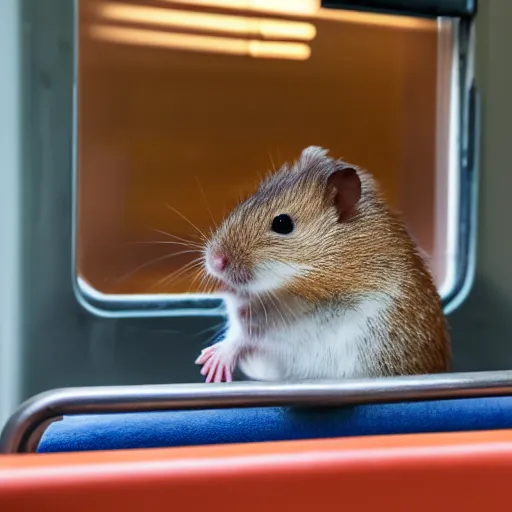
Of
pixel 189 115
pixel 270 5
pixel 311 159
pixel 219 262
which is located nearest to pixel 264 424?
pixel 219 262

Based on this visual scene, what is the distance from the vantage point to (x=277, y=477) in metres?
0.45

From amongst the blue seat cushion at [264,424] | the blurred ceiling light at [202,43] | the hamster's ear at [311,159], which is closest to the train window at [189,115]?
the blurred ceiling light at [202,43]

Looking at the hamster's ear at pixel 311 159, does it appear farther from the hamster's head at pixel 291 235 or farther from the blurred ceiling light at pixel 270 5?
the blurred ceiling light at pixel 270 5

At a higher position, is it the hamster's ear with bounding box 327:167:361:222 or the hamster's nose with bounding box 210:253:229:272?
the hamster's ear with bounding box 327:167:361:222

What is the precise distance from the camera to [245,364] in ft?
2.18

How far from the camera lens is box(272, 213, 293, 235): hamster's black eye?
0.62m

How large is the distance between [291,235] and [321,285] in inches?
2.1

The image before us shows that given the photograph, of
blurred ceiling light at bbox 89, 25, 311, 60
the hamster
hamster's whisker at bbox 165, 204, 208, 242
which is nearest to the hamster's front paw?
the hamster

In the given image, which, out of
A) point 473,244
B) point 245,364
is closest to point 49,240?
point 245,364

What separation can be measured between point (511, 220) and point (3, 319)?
70cm

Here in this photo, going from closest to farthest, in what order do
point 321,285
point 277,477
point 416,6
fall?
1. point 277,477
2. point 321,285
3. point 416,6

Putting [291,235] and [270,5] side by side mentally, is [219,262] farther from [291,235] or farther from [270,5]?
[270,5]

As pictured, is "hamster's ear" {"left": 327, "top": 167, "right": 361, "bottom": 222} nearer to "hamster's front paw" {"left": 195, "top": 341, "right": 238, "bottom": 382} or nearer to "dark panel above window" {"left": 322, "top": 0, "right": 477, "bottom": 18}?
"hamster's front paw" {"left": 195, "top": 341, "right": 238, "bottom": 382}

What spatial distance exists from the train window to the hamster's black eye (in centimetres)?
17
